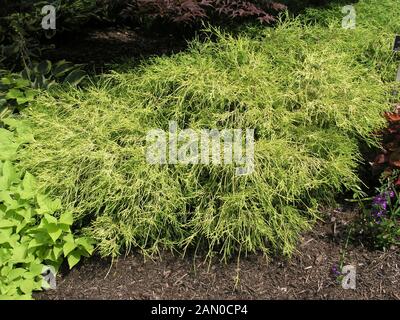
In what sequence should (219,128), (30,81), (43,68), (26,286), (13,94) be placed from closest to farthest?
(26,286), (219,128), (13,94), (30,81), (43,68)

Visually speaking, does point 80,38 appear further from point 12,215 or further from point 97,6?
point 12,215

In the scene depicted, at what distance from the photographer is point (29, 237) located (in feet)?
8.73

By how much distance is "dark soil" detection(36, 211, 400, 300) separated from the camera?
259 cm

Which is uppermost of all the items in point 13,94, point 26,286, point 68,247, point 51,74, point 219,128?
point 51,74

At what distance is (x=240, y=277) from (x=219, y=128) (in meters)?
0.86

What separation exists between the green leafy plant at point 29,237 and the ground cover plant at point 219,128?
11 centimetres

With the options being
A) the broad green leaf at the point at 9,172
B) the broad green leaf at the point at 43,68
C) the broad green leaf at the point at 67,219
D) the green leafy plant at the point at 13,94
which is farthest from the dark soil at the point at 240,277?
the broad green leaf at the point at 43,68

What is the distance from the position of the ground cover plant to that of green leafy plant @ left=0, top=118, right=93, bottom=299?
11 centimetres

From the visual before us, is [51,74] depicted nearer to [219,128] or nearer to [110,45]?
[110,45]

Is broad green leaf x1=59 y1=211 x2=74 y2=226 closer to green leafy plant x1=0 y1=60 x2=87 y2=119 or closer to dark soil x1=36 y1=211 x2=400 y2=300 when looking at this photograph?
dark soil x1=36 y1=211 x2=400 y2=300

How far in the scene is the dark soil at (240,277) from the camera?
2.59 m

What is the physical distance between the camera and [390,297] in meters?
2.56

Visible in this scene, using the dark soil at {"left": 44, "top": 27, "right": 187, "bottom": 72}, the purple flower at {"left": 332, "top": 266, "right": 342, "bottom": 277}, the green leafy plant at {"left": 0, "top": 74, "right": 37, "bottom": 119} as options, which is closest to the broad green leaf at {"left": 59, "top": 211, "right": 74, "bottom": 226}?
the green leafy plant at {"left": 0, "top": 74, "right": 37, "bottom": 119}

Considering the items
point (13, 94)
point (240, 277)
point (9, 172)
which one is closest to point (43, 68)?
point (13, 94)
